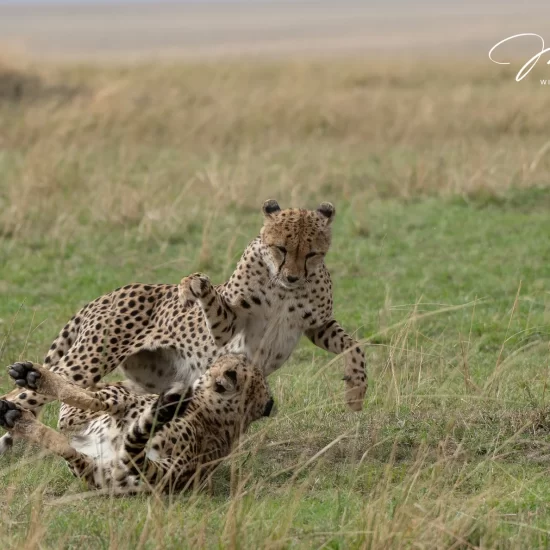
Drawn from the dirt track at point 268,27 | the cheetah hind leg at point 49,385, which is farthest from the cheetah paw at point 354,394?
the dirt track at point 268,27

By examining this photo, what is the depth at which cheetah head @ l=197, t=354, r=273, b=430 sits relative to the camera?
3898 millimetres

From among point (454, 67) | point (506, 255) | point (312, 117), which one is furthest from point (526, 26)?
point (506, 255)

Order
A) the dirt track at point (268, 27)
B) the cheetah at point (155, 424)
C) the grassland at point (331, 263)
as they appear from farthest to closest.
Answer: the dirt track at point (268, 27), the cheetah at point (155, 424), the grassland at point (331, 263)

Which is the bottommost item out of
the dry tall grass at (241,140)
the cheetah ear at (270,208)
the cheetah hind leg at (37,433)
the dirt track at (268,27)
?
the dirt track at (268,27)

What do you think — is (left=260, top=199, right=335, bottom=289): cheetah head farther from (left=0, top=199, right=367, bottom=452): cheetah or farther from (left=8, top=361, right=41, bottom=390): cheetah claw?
(left=8, top=361, right=41, bottom=390): cheetah claw

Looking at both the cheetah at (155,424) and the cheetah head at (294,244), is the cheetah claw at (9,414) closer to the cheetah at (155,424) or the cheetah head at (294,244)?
the cheetah at (155,424)

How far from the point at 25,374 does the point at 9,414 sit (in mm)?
151

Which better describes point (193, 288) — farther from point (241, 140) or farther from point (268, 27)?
point (268, 27)

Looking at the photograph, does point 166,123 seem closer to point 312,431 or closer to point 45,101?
point 45,101

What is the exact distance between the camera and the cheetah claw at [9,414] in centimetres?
376

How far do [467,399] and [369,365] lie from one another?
996 mm

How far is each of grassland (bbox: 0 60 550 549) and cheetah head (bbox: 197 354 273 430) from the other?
88 millimetres

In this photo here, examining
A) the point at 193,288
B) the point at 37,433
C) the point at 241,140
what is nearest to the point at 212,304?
the point at 193,288

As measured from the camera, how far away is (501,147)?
38.2ft
